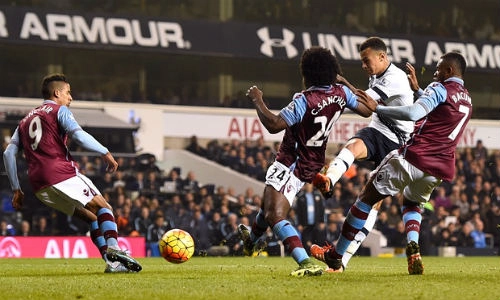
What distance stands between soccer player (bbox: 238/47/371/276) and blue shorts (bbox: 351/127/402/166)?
133cm

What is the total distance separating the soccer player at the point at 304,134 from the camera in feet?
30.9

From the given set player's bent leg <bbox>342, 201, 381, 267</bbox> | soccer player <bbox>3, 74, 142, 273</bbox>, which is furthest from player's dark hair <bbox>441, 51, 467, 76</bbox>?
soccer player <bbox>3, 74, 142, 273</bbox>

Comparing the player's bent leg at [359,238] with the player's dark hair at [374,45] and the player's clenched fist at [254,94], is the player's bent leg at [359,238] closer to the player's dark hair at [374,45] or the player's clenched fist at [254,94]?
the player's dark hair at [374,45]

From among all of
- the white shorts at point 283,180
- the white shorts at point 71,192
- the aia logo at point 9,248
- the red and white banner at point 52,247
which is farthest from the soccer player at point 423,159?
the aia logo at point 9,248

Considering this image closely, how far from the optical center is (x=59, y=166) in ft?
34.4

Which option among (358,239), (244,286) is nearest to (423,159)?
(358,239)

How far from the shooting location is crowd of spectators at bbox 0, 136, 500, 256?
68.7ft

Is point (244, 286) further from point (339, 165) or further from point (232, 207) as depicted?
point (232, 207)

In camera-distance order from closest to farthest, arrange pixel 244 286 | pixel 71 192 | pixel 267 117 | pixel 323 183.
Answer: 1. pixel 244 286
2. pixel 267 117
3. pixel 323 183
4. pixel 71 192

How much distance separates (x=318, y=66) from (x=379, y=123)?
1.83 m

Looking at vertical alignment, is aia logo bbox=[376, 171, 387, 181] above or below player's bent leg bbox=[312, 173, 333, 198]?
above

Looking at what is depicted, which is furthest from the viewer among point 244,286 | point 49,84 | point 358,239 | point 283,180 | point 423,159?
point 358,239

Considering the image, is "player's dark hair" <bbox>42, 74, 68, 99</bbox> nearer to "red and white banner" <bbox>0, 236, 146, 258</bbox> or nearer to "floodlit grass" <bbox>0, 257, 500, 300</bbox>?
"floodlit grass" <bbox>0, 257, 500, 300</bbox>

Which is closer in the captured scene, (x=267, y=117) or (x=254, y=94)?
(x=267, y=117)
